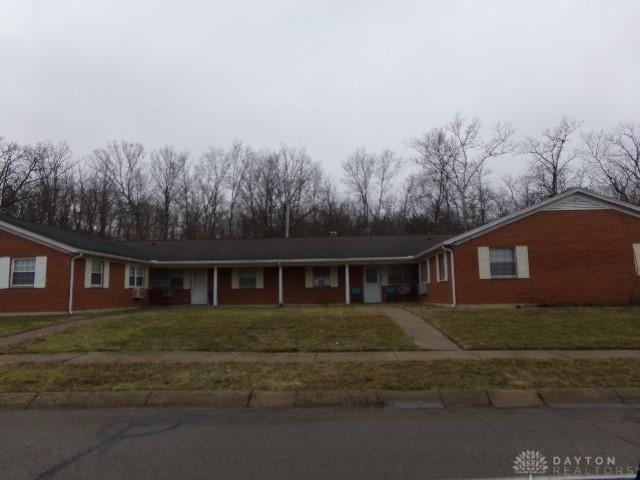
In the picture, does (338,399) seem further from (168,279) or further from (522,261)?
(168,279)

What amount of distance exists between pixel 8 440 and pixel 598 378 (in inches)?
334

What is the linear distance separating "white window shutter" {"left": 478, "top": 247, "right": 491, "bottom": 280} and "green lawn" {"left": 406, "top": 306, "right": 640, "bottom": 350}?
244 centimetres

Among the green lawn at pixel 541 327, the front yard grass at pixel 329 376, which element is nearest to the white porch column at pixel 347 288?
the green lawn at pixel 541 327

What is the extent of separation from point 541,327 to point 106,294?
17727 mm

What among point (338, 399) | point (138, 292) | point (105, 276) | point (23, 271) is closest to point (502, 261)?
point (338, 399)

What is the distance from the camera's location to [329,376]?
848cm

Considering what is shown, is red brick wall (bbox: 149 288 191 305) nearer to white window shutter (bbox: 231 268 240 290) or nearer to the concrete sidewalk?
white window shutter (bbox: 231 268 240 290)

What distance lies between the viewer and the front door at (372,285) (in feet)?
87.0

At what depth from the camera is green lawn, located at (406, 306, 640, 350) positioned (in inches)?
453

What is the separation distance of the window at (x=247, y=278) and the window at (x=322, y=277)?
10.5 ft

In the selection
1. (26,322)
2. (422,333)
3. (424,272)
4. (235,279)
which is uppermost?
(424,272)

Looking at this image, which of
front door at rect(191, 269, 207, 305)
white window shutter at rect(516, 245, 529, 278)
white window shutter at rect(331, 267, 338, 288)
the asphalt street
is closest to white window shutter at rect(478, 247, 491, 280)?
white window shutter at rect(516, 245, 529, 278)

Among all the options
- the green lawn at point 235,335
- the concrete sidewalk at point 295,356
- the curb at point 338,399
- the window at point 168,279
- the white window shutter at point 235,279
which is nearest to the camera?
the curb at point 338,399

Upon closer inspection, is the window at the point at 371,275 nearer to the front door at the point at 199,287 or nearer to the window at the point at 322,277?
the window at the point at 322,277
